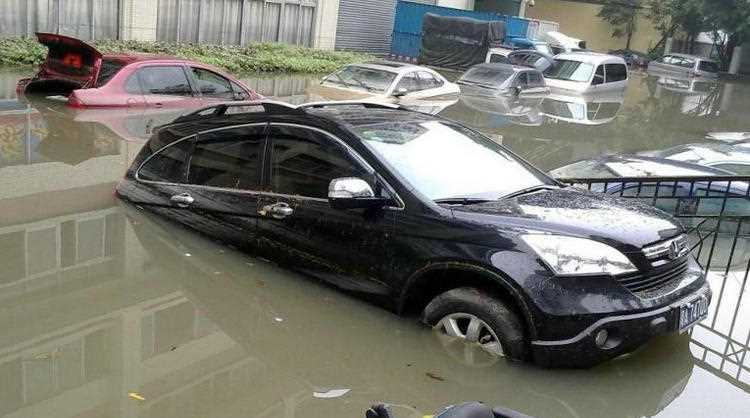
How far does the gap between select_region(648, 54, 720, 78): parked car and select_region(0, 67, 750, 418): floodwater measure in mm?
34735

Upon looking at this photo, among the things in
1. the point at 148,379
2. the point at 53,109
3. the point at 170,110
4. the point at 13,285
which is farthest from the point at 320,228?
the point at 53,109

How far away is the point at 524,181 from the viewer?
5270mm

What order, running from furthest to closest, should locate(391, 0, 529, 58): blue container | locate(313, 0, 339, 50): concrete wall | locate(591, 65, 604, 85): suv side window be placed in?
1. locate(391, 0, 529, 58): blue container
2. locate(313, 0, 339, 50): concrete wall
3. locate(591, 65, 604, 85): suv side window

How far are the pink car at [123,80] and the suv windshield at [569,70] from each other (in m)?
14.0

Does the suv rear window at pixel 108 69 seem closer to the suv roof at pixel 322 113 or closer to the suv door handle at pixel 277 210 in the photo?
the suv roof at pixel 322 113

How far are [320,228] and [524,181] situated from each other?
4.97 ft

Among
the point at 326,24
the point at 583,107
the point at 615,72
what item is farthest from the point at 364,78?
the point at 326,24

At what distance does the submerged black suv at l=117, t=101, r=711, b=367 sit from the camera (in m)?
4.09

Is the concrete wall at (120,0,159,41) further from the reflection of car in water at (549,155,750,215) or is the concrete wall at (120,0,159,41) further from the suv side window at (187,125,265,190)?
the suv side window at (187,125,265,190)

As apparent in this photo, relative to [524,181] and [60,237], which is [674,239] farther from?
[60,237]

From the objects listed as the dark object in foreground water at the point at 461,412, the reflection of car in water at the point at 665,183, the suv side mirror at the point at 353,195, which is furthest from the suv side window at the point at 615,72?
the dark object in foreground water at the point at 461,412

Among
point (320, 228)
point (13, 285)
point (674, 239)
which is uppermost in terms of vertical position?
point (674, 239)

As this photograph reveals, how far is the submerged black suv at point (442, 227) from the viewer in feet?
13.4

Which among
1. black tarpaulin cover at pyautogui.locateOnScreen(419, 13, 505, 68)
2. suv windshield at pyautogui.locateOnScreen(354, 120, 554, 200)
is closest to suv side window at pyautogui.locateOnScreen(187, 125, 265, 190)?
suv windshield at pyautogui.locateOnScreen(354, 120, 554, 200)
